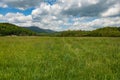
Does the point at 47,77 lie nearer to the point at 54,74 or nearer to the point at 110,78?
the point at 54,74

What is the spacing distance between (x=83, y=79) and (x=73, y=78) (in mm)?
353

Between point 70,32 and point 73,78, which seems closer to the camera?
point 73,78

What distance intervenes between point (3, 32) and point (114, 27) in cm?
8078

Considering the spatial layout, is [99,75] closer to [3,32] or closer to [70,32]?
[70,32]

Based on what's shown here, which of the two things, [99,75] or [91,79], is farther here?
[99,75]

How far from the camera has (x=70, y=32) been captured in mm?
129875

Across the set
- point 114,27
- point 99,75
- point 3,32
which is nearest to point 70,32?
point 114,27

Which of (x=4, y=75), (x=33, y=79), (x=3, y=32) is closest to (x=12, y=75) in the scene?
(x=4, y=75)

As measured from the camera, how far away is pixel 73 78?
6.74m

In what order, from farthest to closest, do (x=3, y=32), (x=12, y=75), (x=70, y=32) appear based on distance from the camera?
(x=3, y=32) < (x=70, y=32) < (x=12, y=75)

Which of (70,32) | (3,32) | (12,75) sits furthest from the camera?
(3,32)

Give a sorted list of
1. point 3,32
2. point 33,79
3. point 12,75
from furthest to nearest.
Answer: point 3,32
point 12,75
point 33,79

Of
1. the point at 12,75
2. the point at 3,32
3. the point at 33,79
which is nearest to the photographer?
the point at 33,79

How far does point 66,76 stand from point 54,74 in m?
0.47
